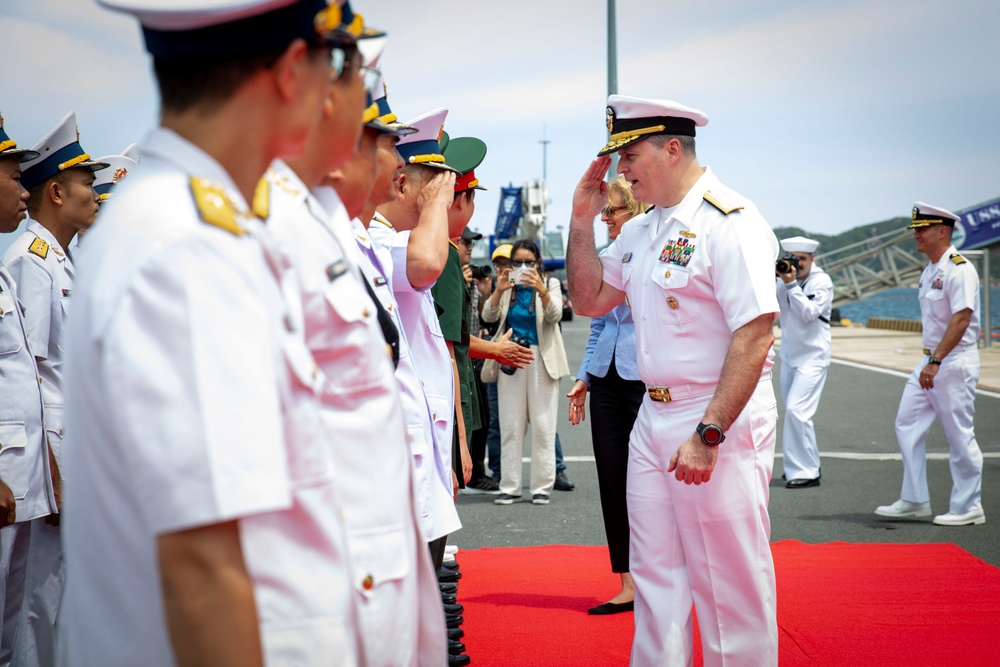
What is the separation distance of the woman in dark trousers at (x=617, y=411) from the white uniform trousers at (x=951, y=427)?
337 centimetres

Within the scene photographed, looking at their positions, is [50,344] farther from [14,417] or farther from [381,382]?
[381,382]

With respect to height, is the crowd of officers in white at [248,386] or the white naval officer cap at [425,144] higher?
the white naval officer cap at [425,144]

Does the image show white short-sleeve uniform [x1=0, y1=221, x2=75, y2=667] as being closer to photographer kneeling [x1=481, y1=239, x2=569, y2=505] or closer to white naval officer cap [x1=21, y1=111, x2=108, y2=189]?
white naval officer cap [x1=21, y1=111, x2=108, y2=189]

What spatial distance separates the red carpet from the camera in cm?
429

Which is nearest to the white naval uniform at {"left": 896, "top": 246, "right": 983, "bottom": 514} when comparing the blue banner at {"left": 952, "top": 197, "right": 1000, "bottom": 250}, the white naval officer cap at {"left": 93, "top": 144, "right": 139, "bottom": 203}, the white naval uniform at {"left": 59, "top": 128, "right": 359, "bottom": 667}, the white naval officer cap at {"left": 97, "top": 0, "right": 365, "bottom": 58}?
the white naval officer cap at {"left": 93, "top": 144, "right": 139, "bottom": 203}

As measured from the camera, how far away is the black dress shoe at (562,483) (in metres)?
8.59

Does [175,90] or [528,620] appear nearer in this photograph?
[175,90]

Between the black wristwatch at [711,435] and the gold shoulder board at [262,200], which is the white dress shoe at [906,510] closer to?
the black wristwatch at [711,435]

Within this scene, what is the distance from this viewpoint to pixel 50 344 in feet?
13.0

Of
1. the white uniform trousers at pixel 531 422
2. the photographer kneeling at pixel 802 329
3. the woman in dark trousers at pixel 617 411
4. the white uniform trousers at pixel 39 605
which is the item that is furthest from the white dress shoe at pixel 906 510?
the white uniform trousers at pixel 39 605

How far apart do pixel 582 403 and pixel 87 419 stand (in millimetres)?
4531

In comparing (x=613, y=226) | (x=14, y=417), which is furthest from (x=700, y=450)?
(x=14, y=417)

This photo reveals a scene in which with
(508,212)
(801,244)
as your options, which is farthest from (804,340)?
(508,212)

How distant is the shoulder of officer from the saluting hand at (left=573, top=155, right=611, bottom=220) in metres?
0.51
